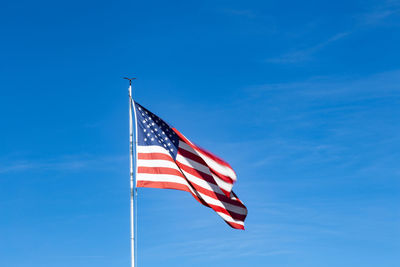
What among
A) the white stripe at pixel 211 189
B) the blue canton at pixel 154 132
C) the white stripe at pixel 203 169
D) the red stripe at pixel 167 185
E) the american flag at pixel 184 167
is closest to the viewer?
the red stripe at pixel 167 185

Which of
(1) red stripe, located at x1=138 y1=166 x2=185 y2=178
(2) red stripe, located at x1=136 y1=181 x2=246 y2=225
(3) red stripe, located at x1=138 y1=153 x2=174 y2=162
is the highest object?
(3) red stripe, located at x1=138 y1=153 x2=174 y2=162

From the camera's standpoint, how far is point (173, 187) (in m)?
47.2

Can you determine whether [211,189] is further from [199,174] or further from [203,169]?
[203,169]

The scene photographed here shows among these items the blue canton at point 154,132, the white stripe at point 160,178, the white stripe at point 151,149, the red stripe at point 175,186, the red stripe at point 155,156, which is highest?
the blue canton at point 154,132

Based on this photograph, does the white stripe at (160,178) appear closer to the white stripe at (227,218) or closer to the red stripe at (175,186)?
the red stripe at (175,186)

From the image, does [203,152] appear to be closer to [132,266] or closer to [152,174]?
[152,174]

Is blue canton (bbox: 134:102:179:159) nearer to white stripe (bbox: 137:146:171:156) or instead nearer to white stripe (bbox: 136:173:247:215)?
white stripe (bbox: 137:146:171:156)

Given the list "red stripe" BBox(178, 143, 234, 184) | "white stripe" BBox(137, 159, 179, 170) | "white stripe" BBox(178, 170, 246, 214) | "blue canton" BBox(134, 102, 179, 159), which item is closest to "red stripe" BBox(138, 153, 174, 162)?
"white stripe" BBox(137, 159, 179, 170)

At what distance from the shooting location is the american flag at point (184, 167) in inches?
1873

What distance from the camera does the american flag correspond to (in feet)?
156

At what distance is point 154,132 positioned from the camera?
48.8 m

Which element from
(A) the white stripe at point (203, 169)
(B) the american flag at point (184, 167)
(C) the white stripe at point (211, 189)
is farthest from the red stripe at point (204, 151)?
(C) the white stripe at point (211, 189)

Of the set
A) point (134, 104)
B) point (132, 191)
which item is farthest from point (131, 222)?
point (134, 104)

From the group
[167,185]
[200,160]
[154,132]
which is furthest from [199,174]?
[154,132]
